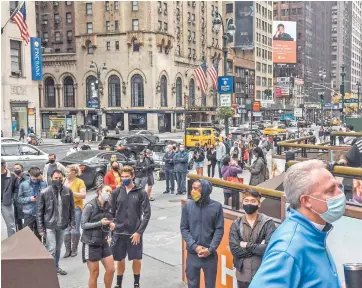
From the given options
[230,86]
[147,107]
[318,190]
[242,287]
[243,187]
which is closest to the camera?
[318,190]

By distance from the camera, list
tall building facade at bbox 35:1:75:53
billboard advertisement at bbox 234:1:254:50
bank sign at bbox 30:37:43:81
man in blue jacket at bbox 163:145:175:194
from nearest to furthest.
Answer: man in blue jacket at bbox 163:145:175:194 → bank sign at bbox 30:37:43:81 → tall building facade at bbox 35:1:75:53 → billboard advertisement at bbox 234:1:254:50

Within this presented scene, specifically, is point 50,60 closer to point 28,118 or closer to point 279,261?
point 28,118

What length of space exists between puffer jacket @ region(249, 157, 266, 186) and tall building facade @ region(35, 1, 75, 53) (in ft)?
242

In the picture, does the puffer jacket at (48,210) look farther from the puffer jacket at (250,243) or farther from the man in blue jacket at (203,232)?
the puffer jacket at (250,243)

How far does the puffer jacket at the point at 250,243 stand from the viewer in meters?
5.45

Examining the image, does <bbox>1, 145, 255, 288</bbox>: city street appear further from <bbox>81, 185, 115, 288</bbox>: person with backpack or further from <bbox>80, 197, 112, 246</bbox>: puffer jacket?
<bbox>80, 197, 112, 246</bbox>: puffer jacket

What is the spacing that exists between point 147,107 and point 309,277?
2675 inches

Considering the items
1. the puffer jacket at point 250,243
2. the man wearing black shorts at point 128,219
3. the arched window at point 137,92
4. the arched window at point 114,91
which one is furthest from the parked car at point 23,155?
the arched window at point 114,91

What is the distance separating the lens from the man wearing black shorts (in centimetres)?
708

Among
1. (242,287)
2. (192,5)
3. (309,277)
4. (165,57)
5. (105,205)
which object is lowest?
(242,287)

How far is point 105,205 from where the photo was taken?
23.4 ft

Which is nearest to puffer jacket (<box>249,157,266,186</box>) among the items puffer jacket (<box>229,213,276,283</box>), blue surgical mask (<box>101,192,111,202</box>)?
blue surgical mask (<box>101,192,111,202</box>)

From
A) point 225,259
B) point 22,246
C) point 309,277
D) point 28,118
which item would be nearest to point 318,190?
point 309,277

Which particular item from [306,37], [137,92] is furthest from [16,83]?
[306,37]
